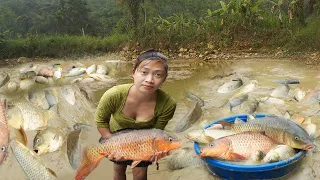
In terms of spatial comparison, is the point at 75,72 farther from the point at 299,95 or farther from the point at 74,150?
the point at 299,95

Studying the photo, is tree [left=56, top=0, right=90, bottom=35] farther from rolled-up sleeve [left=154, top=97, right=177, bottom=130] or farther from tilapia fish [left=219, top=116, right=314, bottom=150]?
rolled-up sleeve [left=154, top=97, right=177, bottom=130]

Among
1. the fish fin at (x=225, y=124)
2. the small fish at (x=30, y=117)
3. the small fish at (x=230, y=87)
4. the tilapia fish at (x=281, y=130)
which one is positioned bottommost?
the small fish at (x=230, y=87)

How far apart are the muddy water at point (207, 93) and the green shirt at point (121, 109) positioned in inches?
38.9

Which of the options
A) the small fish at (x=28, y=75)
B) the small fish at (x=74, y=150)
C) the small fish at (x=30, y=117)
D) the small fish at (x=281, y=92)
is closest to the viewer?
the small fish at (x=74, y=150)

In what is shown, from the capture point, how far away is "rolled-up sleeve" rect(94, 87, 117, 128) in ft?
7.96

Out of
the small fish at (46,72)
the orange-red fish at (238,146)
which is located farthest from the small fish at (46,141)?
the small fish at (46,72)

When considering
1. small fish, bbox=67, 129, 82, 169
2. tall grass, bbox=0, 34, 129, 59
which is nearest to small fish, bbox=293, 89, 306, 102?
small fish, bbox=67, 129, 82, 169

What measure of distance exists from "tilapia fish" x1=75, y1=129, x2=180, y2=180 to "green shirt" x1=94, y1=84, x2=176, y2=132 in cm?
16

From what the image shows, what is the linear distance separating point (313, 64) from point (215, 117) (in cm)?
424

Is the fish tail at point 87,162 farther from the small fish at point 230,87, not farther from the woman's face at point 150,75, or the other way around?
the small fish at point 230,87

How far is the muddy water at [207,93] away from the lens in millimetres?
3383

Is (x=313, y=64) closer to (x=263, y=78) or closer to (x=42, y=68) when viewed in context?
(x=263, y=78)

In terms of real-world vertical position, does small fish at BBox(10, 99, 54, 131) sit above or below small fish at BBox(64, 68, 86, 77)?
above

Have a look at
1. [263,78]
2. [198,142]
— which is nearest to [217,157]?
[198,142]
